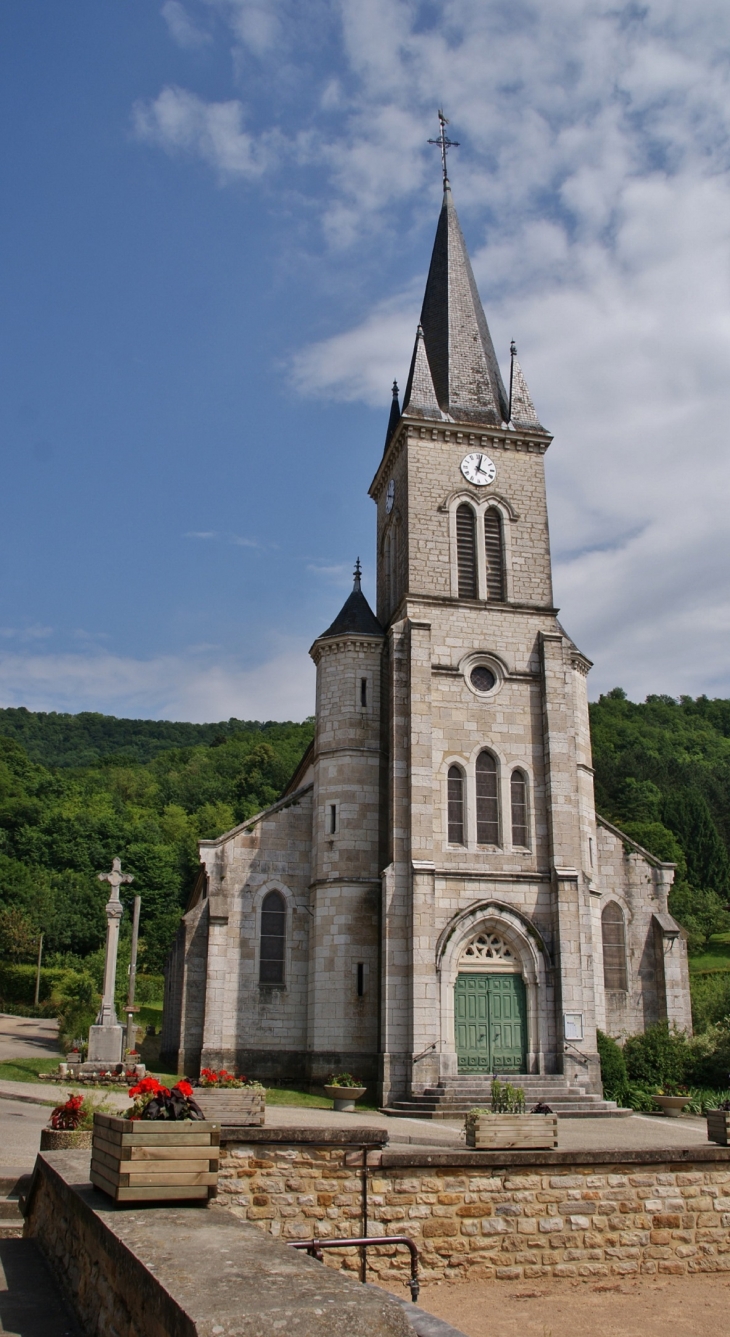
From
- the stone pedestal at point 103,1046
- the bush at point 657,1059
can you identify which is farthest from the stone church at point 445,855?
the stone pedestal at point 103,1046

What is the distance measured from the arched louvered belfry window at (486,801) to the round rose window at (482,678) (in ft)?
6.19

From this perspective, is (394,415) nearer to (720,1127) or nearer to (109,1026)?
(109,1026)

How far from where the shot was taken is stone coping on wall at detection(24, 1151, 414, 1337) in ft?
13.7

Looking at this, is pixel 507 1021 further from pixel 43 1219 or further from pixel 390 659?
pixel 43 1219

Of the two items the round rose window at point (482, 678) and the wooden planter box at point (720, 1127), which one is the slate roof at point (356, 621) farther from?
the wooden planter box at point (720, 1127)

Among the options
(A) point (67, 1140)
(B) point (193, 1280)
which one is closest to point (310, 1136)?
(A) point (67, 1140)

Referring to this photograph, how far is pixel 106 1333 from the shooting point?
5512 mm

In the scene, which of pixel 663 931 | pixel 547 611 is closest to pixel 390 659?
pixel 547 611

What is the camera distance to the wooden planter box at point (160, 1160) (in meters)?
6.55

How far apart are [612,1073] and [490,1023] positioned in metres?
3.42

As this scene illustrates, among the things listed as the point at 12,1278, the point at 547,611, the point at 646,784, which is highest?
the point at 646,784

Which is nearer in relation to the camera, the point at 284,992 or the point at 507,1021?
the point at 507,1021

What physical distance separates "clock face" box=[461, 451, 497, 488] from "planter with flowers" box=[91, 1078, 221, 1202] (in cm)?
2439

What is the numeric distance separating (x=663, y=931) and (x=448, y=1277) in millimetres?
20681
